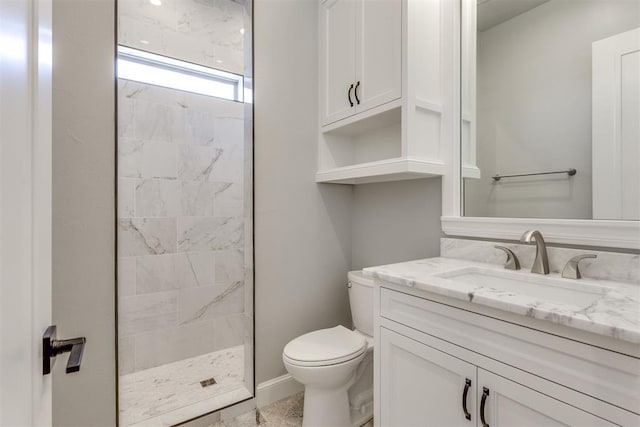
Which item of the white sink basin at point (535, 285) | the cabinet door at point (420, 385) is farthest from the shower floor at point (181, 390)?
the white sink basin at point (535, 285)

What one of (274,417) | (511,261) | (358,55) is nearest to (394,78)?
(358,55)

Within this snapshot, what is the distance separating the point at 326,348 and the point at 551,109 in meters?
1.47

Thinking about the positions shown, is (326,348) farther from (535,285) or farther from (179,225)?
(179,225)

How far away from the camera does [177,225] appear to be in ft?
7.76

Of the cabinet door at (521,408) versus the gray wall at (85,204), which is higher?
the gray wall at (85,204)

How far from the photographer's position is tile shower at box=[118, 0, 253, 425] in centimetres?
217

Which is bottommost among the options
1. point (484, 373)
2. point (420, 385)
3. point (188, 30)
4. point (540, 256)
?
point (420, 385)

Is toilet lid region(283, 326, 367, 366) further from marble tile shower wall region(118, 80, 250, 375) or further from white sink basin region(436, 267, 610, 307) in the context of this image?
marble tile shower wall region(118, 80, 250, 375)

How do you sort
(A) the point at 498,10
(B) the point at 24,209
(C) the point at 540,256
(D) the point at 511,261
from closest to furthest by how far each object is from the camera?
(B) the point at 24,209
(C) the point at 540,256
(D) the point at 511,261
(A) the point at 498,10

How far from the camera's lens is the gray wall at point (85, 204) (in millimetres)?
1270

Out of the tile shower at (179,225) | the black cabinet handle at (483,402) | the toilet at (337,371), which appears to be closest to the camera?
the black cabinet handle at (483,402)

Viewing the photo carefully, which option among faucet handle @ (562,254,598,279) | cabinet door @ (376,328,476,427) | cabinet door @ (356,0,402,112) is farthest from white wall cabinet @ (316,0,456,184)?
cabinet door @ (376,328,476,427)

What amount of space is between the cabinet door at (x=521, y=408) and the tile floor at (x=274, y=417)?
38.9 inches

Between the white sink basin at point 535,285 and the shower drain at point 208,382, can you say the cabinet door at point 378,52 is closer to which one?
the white sink basin at point 535,285
